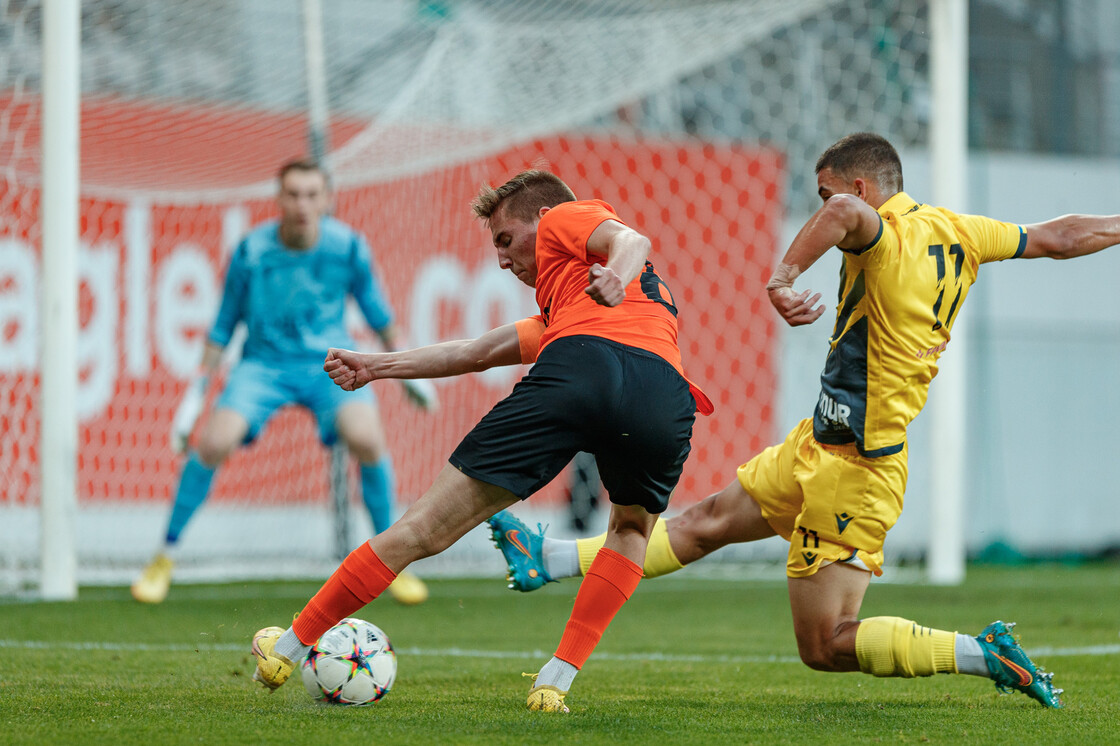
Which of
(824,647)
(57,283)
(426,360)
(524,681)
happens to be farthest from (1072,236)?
(57,283)

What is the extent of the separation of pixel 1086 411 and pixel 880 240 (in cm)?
1017

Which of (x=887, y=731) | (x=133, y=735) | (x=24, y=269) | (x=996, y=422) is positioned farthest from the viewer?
(x=996, y=422)

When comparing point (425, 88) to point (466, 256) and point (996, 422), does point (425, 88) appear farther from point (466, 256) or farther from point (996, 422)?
point (996, 422)

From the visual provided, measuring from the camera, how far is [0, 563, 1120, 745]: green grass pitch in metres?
3.32

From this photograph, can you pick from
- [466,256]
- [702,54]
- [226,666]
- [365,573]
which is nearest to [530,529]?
[365,573]

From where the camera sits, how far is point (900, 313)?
3854mm

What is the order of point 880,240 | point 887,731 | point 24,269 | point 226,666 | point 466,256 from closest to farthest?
1. point 887,731
2. point 880,240
3. point 226,666
4. point 24,269
5. point 466,256

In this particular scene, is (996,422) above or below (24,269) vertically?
below

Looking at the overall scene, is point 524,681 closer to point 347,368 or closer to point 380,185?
point 347,368

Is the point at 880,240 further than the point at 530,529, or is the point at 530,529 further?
the point at 530,529

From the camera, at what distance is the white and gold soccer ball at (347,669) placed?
12.4ft

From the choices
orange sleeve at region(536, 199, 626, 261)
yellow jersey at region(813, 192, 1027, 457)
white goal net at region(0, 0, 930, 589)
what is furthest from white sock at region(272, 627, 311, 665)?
white goal net at region(0, 0, 930, 589)

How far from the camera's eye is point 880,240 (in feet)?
12.3

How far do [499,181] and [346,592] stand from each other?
713cm
